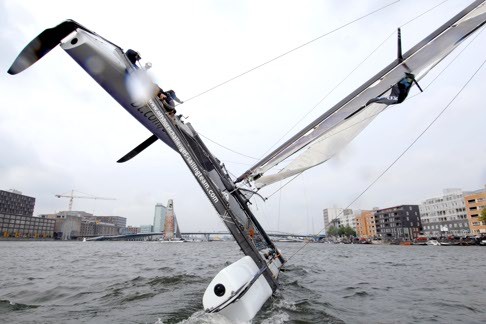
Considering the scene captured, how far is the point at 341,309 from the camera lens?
6961 mm

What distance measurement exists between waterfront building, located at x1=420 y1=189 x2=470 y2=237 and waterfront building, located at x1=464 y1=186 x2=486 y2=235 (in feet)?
14.6

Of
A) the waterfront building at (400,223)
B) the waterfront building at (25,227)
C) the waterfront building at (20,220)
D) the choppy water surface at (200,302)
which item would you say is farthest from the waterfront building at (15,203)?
the waterfront building at (400,223)

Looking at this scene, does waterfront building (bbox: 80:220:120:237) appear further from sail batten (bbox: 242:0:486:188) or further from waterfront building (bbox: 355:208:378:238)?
sail batten (bbox: 242:0:486:188)

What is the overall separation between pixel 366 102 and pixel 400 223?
11741 cm

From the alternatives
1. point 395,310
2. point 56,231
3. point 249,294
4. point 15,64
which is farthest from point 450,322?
point 56,231

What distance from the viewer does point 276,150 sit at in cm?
773

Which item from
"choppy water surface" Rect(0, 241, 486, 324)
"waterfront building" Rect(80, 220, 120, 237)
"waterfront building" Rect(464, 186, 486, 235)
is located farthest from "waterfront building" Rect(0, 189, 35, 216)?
"waterfront building" Rect(464, 186, 486, 235)

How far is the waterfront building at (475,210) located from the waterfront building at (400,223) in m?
27.0

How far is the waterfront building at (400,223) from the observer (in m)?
103

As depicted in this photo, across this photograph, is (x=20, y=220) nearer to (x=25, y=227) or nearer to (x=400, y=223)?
(x=25, y=227)

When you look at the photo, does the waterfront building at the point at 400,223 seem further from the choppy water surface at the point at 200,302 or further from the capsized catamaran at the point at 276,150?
the capsized catamaran at the point at 276,150

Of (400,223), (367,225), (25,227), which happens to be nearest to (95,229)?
(25,227)

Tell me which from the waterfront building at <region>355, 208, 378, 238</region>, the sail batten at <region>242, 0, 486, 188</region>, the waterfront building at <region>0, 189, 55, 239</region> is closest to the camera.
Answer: the sail batten at <region>242, 0, 486, 188</region>

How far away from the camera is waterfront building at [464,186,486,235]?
72062mm
